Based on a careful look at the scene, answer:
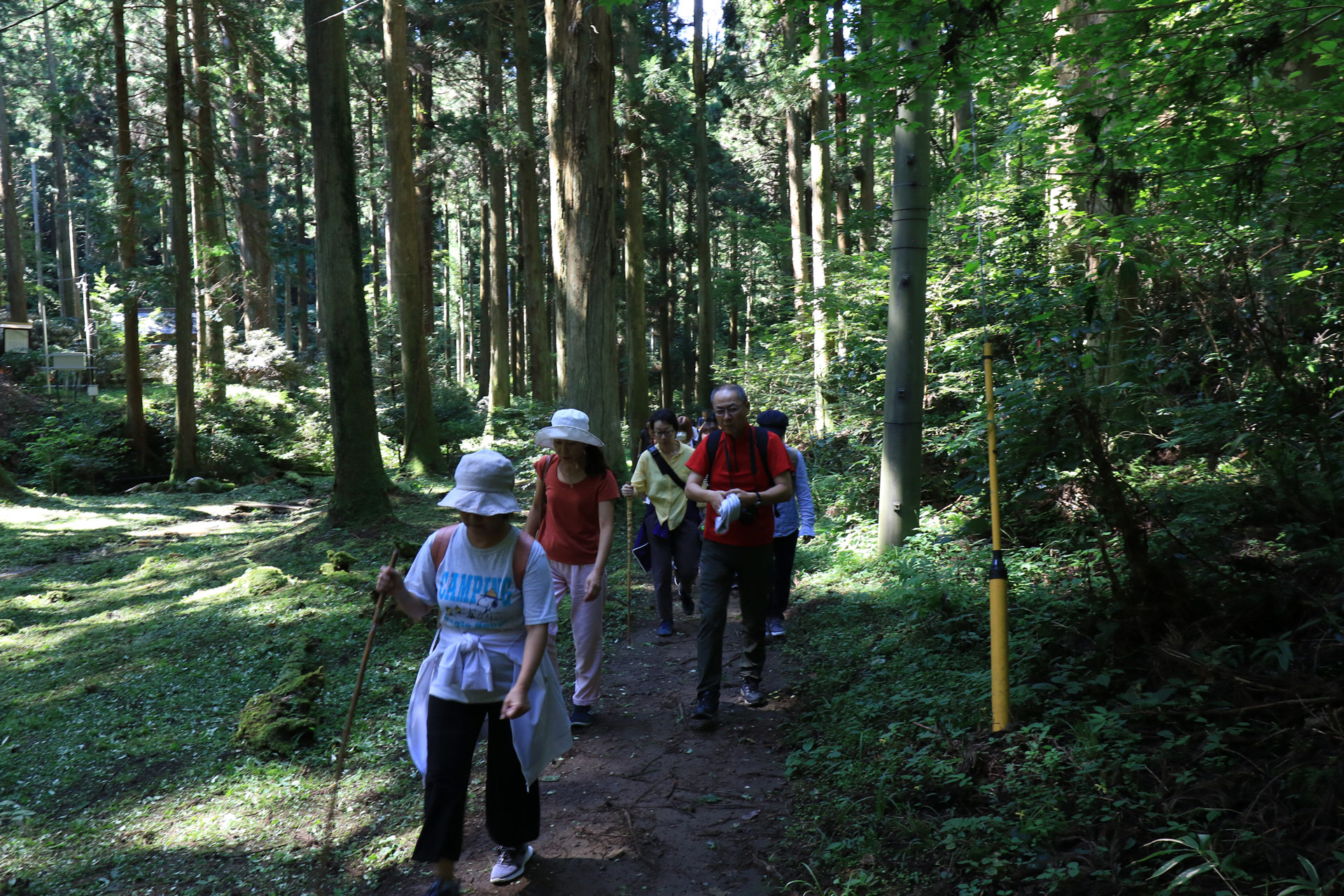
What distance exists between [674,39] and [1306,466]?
28.7 metres

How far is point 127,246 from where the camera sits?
19656 millimetres

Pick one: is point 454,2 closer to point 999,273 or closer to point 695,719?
point 999,273

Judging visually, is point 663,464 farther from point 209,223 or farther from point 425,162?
point 209,223

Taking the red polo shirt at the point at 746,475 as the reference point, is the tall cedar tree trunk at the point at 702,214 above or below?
above

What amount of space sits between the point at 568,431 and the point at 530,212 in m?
18.4

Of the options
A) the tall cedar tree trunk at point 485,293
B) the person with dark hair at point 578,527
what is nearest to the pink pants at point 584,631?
the person with dark hair at point 578,527

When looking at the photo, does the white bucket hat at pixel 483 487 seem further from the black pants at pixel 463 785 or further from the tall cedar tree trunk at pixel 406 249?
the tall cedar tree trunk at pixel 406 249

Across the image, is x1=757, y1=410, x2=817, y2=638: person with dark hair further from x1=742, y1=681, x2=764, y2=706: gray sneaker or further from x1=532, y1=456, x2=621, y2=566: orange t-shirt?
x1=532, y1=456, x2=621, y2=566: orange t-shirt

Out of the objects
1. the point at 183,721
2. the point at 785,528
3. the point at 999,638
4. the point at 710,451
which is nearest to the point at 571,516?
the point at 710,451

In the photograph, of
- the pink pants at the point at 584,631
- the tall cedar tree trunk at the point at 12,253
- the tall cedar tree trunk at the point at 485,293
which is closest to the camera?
the pink pants at the point at 584,631

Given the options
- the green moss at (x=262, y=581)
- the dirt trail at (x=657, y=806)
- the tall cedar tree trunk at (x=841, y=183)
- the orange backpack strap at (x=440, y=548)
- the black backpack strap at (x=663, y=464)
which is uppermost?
the tall cedar tree trunk at (x=841, y=183)

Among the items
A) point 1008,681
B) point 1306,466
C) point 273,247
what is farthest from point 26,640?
point 273,247

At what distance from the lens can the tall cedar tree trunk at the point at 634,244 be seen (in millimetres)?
20750

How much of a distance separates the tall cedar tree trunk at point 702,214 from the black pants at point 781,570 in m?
16.1
